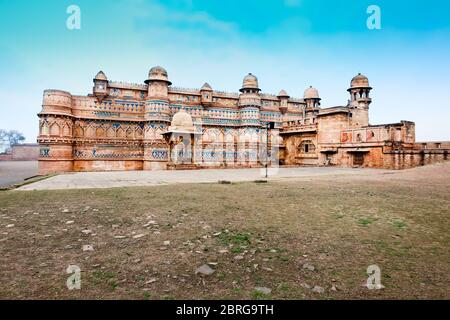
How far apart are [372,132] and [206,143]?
18.7 meters

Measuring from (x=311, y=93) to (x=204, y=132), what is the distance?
66.5 ft

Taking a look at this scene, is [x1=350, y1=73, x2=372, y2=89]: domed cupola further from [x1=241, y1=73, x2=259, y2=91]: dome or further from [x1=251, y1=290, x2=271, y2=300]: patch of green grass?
[x1=251, y1=290, x2=271, y2=300]: patch of green grass

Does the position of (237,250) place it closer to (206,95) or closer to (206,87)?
(206,95)

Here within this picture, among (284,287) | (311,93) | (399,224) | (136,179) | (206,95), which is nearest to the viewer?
(284,287)

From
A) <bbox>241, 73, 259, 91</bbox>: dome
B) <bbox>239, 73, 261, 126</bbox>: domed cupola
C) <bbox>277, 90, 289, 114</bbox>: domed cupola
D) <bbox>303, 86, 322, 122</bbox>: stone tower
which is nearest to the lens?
<bbox>239, 73, 261, 126</bbox>: domed cupola

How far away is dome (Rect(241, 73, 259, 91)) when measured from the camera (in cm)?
3575

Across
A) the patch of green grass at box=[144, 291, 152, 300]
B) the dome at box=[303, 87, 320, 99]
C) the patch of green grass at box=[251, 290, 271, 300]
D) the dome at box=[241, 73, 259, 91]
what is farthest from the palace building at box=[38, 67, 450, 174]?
the patch of green grass at box=[144, 291, 152, 300]

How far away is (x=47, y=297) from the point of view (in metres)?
2.61

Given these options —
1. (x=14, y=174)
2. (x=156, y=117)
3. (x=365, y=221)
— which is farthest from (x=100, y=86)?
(x=365, y=221)

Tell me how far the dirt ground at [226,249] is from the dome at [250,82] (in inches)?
1211

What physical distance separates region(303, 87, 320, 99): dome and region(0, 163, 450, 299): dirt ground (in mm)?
37918

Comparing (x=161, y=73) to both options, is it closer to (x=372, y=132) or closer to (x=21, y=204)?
(x=372, y=132)

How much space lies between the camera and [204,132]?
33.7 meters

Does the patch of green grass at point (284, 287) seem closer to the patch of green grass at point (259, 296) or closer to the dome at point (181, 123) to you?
the patch of green grass at point (259, 296)
